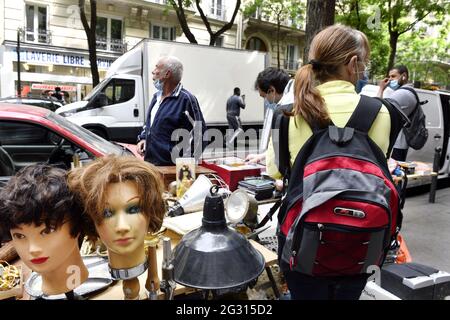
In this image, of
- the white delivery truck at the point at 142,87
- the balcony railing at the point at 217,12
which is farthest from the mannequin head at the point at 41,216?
the balcony railing at the point at 217,12

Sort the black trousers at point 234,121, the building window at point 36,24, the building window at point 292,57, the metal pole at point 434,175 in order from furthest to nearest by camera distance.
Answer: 1. the building window at point 292,57
2. the building window at point 36,24
3. the black trousers at point 234,121
4. the metal pole at point 434,175

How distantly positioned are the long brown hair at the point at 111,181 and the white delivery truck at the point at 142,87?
8692 mm

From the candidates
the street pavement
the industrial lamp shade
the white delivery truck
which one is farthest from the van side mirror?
the industrial lamp shade

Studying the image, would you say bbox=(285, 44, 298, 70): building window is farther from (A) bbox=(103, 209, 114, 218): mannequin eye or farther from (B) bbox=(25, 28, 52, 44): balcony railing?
(A) bbox=(103, 209, 114, 218): mannequin eye

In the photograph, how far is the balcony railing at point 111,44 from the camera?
712 inches

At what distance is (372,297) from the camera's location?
5.97ft

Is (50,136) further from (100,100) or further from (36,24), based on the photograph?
(36,24)

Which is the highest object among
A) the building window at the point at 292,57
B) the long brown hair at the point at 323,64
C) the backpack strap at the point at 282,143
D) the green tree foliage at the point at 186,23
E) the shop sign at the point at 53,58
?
the building window at the point at 292,57

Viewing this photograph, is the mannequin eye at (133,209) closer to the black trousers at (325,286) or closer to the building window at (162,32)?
the black trousers at (325,286)

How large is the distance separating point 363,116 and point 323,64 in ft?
0.90

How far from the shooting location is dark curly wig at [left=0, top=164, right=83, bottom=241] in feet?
3.45

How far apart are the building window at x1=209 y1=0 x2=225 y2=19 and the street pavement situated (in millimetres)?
18406
